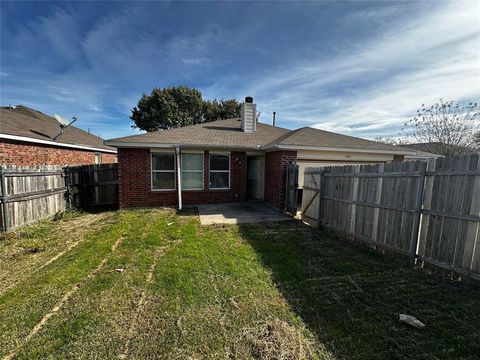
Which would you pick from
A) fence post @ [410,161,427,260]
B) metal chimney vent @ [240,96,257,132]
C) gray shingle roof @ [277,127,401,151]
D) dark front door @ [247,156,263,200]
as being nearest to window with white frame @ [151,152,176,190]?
dark front door @ [247,156,263,200]

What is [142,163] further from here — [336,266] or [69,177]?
[336,266]

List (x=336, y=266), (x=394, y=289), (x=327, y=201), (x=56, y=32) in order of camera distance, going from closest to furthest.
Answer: (x=394, y=289)
(x=336, y=266)
(x=327, y=201)
(x=56, y=32)

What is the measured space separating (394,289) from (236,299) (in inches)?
96.4

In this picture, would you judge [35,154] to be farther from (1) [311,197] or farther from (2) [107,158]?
(1) [311,197]

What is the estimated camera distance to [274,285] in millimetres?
3529

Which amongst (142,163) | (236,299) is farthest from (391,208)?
(142,163)

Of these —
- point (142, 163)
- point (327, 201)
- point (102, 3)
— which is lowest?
point (327, 201)

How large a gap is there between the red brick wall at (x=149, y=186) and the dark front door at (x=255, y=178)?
3.49ft

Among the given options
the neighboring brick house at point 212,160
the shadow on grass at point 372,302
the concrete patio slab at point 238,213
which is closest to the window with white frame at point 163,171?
the neighboring brick house at point 212,160

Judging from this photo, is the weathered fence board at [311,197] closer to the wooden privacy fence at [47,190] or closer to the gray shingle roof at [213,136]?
the gray shingle roof at [213,136]

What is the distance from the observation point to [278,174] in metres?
9.03

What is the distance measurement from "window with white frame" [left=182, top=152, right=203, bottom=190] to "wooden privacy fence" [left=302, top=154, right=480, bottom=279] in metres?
5.88

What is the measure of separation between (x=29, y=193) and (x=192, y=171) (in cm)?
534

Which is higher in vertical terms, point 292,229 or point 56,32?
point 56,32
